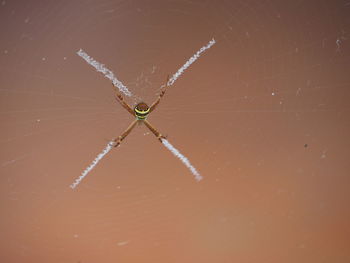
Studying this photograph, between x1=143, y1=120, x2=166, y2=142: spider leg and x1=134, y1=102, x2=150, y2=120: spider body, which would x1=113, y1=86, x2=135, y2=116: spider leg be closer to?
x1=134, y1=102, x2=150, y2=120: spider body

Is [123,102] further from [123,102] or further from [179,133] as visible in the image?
[179,133]

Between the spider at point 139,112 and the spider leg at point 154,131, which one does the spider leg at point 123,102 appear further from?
the spider leg at point 154,131

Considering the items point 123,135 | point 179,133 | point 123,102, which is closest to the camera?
point 123,102

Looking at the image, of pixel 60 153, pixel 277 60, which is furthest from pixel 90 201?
pixel 277 60

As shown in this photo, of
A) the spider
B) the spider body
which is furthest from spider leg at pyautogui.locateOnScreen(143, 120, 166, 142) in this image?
the spider body

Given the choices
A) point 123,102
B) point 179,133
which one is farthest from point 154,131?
point 123,102
